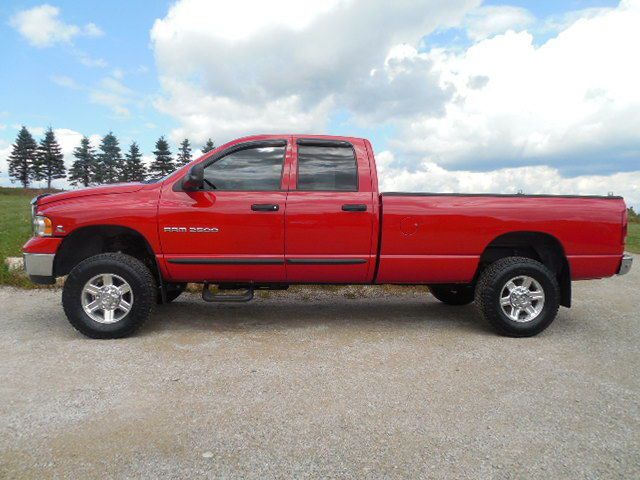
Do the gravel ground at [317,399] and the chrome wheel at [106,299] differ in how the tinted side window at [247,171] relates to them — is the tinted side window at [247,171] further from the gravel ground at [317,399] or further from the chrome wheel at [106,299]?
the gravel ground at [317,399]

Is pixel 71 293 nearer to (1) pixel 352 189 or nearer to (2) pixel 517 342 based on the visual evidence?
(1) pixel 352 189

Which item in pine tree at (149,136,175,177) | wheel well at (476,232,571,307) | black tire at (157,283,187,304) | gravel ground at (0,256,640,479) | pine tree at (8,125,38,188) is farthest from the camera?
pine tree at (8,125,38,188)

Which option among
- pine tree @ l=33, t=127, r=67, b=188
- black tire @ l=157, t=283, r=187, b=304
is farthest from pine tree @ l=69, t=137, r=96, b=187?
black tire @ l=157, t=283, r=187, b=304

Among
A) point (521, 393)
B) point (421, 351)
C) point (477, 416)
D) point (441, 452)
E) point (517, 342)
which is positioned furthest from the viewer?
point (517, 342)

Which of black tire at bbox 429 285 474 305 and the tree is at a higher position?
the tree

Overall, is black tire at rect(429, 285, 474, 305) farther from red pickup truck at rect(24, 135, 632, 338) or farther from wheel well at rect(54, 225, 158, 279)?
wheel well at rect(54, 225, 158, 279)

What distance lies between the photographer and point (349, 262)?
14.0 feet

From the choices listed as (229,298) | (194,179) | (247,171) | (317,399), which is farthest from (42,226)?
(317,399)

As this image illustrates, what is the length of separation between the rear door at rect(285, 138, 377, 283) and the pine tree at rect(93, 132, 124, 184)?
8356cm

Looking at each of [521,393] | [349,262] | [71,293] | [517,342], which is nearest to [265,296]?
[349,262]

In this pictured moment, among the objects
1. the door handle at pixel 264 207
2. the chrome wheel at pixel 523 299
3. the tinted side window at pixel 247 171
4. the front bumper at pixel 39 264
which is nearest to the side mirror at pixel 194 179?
the tinted side window at pixel 247 171

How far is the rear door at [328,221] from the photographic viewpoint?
4203 millimetres

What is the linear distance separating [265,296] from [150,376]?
283 cm

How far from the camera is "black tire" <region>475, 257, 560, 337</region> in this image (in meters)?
4.27
